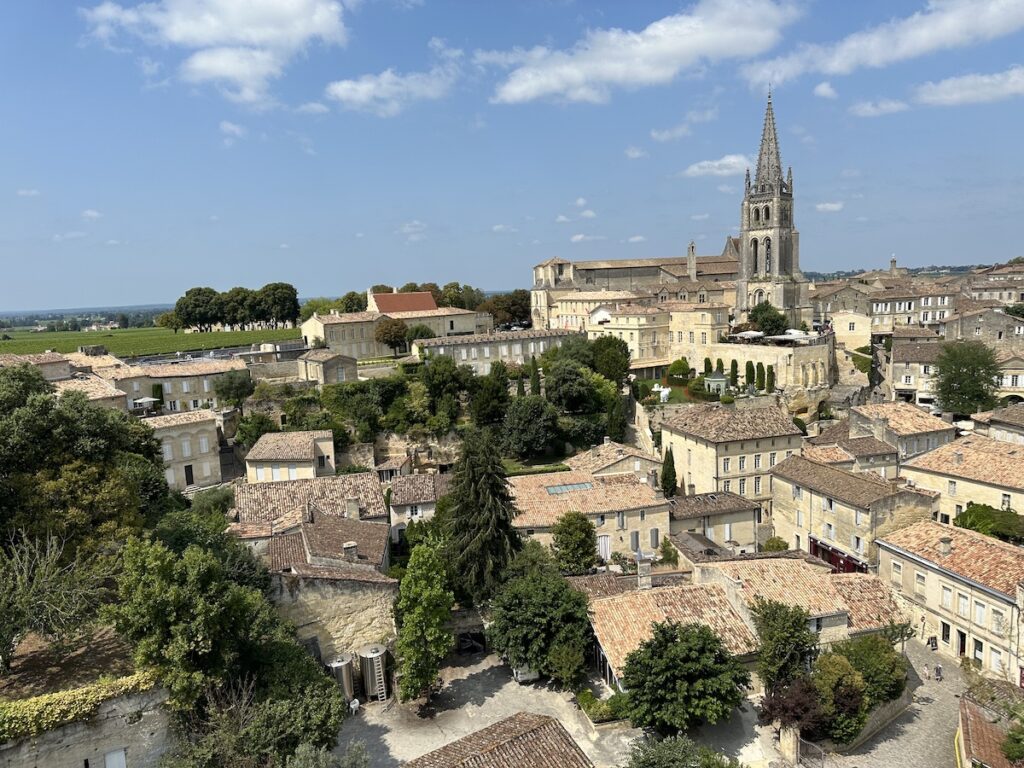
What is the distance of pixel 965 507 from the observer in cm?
3688

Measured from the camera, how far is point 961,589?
2561 cm

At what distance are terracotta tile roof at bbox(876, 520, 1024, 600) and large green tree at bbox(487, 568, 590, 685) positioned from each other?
1421 centimetres

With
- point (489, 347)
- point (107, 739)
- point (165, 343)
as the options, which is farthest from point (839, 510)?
point (165, 343)

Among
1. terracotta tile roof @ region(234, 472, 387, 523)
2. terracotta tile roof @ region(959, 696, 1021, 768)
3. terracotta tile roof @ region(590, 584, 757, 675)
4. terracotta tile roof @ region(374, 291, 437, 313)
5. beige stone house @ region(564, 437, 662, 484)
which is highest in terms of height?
terracotta tile roof @ region(374, 291, 437, 313)

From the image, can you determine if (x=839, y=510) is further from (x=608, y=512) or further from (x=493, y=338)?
(x=493, y=338)

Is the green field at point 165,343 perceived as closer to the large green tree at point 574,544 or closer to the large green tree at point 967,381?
the large green tree at point 574,544

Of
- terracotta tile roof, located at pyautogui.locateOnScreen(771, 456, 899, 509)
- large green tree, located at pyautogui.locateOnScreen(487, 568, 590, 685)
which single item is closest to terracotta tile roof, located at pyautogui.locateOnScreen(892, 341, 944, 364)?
terracotta tile roof, located at pyautogui.locateOnScreen(771, 456, 899, 509)

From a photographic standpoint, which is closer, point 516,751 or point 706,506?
point 516,751

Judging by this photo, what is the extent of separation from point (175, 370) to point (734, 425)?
41493mm

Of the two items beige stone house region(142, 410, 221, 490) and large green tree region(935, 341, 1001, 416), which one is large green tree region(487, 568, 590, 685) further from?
large green tree region(935, 341, 1001, 416)

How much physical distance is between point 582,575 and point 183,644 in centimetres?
1591

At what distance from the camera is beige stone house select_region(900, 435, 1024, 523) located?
3512 cm

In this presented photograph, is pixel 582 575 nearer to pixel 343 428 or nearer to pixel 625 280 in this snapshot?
pixel 343 428

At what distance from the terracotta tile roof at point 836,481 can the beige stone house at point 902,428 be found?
7385 mm
